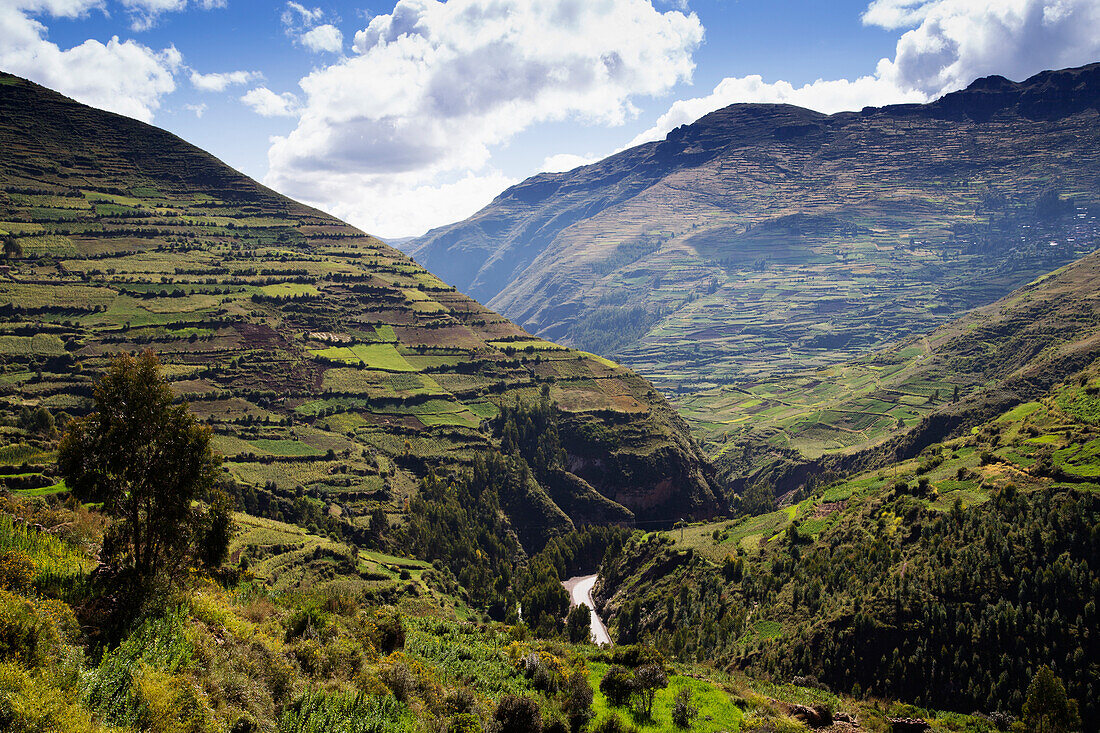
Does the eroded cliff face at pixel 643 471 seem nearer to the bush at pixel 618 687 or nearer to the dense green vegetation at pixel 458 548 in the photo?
the dense green vegetation at pixel 458 548

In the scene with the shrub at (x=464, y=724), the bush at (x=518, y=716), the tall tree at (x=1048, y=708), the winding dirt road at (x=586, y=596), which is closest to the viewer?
the shrub at (x=464, y=724)

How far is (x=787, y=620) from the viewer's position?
7475 centimetres

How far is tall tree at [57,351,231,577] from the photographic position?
26.2 m

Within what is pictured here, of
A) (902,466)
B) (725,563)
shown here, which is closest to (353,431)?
(725,563)

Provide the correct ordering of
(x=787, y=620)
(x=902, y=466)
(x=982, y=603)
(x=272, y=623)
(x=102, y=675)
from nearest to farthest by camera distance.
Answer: (x=102, y=675)
(x=272, y=623)
(x=982, y=603)
(x=787, y=620)
(x=902, y=466)

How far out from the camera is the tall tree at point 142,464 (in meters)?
26.2

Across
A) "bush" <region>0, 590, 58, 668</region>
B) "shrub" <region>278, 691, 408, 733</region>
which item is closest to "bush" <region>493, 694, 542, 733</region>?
"shrub" <region>278, 691, 408, 733</region>

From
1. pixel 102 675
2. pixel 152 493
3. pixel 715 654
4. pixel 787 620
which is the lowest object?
pixel 715 654

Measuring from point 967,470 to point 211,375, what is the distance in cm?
16111

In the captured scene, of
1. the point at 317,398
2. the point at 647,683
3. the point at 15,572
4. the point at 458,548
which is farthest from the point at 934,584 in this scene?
the point at 317,398

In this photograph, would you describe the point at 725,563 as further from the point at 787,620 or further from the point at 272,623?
the point at 272,623

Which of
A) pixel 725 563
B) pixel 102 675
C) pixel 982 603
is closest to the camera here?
pixel 102 675

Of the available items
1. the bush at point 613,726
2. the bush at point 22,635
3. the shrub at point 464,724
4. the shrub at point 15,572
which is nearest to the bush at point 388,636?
the shrub at point 464,724

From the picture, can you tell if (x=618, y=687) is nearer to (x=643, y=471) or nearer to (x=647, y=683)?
(x=647, y=683)
